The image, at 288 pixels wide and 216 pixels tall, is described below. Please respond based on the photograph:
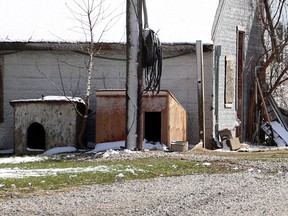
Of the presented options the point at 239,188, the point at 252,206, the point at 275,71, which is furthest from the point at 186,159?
the point at 275,71

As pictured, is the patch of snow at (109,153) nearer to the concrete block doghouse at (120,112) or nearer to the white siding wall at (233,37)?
the concrete block doghouse at (120,112)

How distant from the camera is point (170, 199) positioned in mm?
7953

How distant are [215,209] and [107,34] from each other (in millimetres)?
12051

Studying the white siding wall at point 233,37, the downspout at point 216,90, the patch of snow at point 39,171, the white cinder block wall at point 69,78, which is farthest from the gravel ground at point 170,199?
the white siding wall at point 233,37

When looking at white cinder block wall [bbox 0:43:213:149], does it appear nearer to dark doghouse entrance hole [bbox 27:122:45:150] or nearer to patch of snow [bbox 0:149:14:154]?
patch of snow [bbox 0:149:14:154]

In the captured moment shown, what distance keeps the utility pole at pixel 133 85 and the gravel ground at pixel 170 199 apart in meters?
5.02

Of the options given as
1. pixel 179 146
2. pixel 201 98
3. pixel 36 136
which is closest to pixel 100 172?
pixel 179 146

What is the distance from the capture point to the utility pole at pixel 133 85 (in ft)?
49.4

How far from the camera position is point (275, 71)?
2284 centimetres

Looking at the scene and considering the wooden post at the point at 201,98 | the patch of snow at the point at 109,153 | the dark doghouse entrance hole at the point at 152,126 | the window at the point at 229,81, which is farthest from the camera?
the window at the point at 229,81

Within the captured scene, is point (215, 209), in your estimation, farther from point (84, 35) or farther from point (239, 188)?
point (84, 35)

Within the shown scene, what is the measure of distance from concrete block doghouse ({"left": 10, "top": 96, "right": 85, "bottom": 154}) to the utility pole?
6.89ft

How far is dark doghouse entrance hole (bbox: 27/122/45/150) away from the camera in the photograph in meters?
17.2

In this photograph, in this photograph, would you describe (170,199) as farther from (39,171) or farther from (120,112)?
(120,112)
